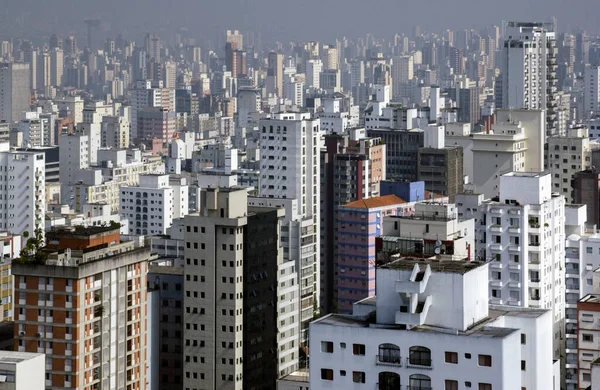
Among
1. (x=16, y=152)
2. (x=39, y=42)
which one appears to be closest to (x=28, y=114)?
(x=39, y=42)

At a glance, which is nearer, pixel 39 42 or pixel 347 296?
pixel 347 296

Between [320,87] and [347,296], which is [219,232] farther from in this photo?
[320,87]

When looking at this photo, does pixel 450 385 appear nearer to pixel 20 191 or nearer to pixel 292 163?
pixel 292 163

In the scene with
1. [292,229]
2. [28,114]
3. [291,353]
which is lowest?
[291,353]

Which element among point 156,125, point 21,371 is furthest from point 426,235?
point 156,125

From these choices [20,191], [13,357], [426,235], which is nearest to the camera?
[13,357]

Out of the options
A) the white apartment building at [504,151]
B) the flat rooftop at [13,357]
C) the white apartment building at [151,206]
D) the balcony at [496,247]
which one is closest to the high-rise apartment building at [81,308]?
the flat rooftop at [13,357]

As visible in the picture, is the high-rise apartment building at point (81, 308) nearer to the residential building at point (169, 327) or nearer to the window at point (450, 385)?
the residential building at point (169, 327)
